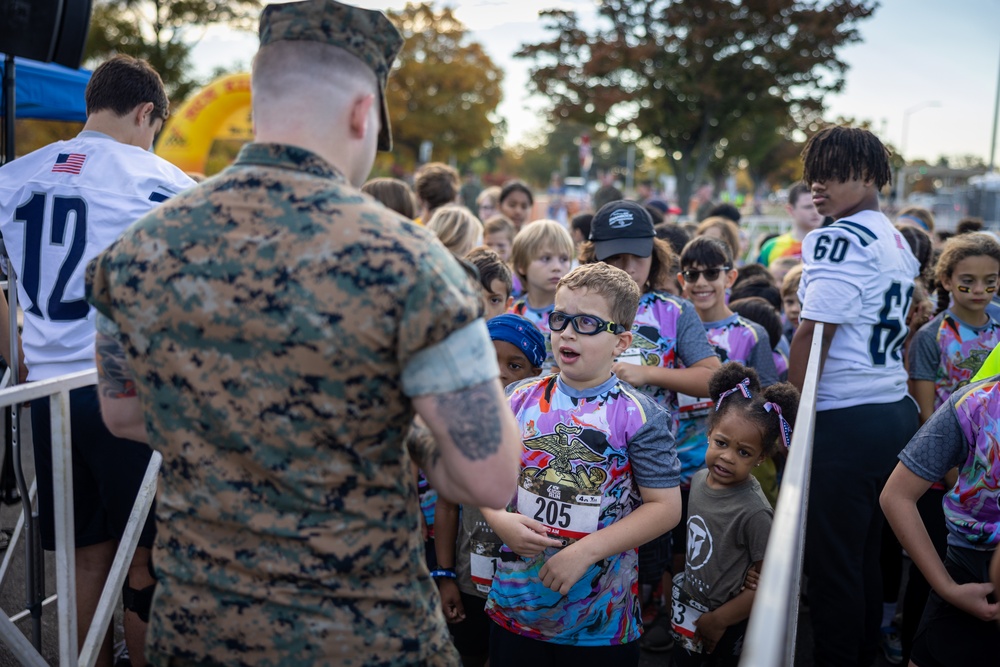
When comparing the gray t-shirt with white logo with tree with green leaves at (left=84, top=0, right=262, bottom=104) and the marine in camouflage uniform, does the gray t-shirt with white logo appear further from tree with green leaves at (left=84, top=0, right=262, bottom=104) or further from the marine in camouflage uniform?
tree with green leaves at (left=84, top=0, right=262, bottom=104)

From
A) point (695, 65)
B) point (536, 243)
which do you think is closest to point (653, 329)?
point (536, 243)

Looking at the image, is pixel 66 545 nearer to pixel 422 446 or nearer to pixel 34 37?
pixel 422 446

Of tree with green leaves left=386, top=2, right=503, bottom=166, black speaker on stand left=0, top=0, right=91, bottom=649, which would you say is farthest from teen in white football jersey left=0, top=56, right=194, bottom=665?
tree with green leaves left=386, top=2, right=503, bottom=166

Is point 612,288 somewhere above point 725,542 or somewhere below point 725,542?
above

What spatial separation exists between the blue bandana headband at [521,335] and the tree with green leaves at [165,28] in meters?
25.7

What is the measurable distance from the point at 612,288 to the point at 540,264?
173 cm

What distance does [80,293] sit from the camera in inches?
120

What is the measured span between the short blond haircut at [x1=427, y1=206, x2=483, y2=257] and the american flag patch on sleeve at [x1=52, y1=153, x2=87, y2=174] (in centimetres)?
255

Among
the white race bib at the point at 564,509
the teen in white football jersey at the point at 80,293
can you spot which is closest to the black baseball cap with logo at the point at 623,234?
the white race bib at the point at 564,509

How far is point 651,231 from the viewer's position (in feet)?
13.0

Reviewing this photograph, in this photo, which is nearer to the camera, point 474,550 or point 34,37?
point 474,550

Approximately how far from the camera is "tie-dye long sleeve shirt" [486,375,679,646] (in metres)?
2.57

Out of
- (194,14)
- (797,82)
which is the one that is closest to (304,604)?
(797,82)

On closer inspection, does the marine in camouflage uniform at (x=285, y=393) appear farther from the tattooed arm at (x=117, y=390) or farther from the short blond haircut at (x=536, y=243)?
the short blond haircut at (x=536, y=243)
